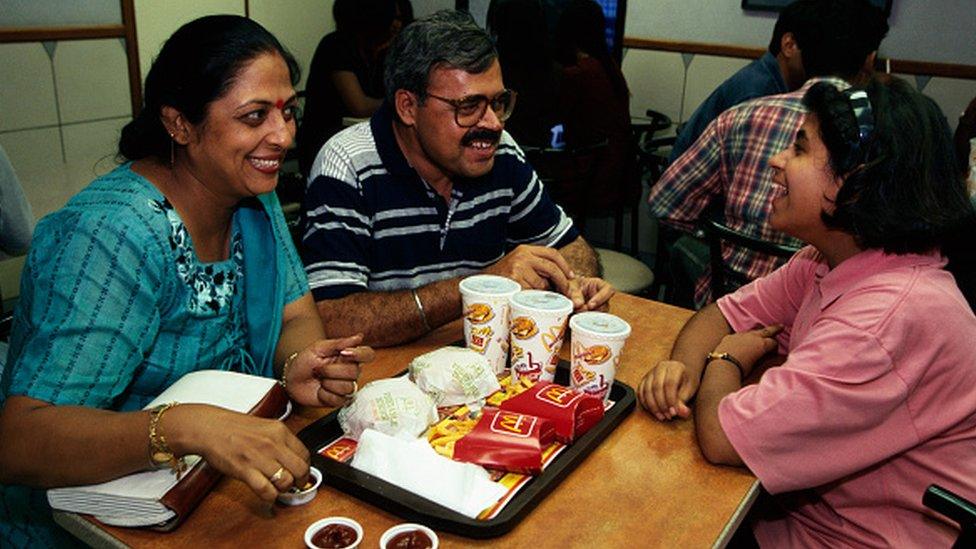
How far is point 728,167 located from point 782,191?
3.54 ft

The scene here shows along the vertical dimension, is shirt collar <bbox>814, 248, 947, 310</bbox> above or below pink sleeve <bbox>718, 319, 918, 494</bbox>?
above

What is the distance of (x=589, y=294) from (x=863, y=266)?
0.59m

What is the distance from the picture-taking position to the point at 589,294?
1.78m

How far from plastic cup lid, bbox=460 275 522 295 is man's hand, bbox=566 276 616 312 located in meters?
0.30

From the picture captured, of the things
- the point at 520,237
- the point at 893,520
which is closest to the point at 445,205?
the point at 520,237


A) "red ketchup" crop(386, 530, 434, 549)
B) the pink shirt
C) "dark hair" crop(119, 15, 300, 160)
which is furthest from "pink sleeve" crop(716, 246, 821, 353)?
"dark hair" crop(119, 15, 300, 160)

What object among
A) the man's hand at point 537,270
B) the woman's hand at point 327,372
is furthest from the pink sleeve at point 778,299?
the woman's hand at point 327,372

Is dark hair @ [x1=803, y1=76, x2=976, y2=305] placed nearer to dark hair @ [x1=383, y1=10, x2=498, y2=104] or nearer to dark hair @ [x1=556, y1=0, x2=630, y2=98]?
dark hair @ [x1=383, y1=10, x2=498, y2=104]

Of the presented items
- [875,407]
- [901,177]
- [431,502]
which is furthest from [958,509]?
[431,502]

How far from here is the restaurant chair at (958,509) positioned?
1.14 m

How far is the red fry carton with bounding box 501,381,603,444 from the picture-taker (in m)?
1.23

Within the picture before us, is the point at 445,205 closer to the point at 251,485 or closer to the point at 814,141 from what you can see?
the point at 814,141

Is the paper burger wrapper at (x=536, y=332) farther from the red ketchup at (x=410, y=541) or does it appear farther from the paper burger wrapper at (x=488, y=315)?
the red ketchup at (x=410, y=541)

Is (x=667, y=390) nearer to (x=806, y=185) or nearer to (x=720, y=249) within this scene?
(x=806, y=185)
